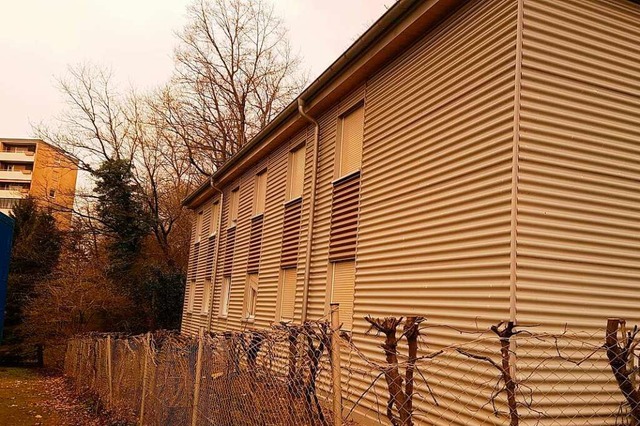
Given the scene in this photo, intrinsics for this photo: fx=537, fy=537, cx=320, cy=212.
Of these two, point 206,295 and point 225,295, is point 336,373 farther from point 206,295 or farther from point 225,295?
point 206,295

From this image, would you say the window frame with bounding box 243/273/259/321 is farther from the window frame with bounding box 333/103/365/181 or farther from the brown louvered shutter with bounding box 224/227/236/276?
the window frame with bounding box 333/103/365/181

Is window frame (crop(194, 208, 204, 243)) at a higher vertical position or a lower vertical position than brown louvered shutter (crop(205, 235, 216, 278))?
higher

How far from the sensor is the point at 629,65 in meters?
6.43

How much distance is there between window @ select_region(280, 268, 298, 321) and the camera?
11684 millimetres

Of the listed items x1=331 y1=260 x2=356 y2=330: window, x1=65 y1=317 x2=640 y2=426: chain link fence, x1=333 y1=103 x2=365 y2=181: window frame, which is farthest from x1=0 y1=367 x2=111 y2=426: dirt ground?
x1=333 y1=103 x2=365 y2=181: window frame

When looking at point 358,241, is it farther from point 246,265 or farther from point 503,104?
point 246,265

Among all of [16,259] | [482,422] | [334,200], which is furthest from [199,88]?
[482,422]

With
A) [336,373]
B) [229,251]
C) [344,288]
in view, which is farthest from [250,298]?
[336,373]

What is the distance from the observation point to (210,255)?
19.6 meters

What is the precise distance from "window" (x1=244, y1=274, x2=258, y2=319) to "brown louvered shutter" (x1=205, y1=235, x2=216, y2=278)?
4.60 metres

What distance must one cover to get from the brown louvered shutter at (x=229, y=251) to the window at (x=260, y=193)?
6.73ft

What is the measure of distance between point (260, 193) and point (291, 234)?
3.43 meters

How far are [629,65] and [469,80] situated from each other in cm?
189

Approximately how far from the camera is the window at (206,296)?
18938mm
